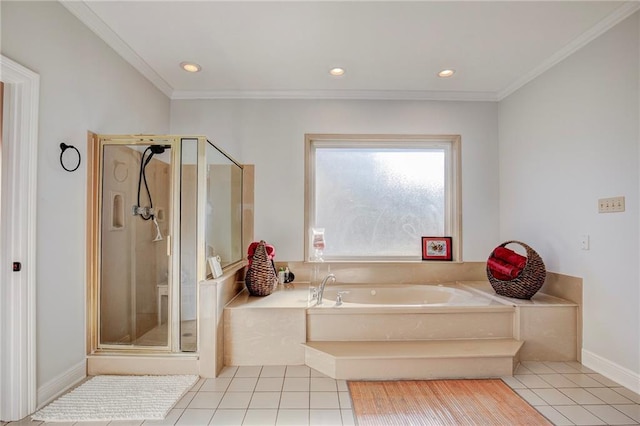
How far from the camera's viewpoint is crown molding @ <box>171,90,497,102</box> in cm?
318

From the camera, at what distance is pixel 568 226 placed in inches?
96.9

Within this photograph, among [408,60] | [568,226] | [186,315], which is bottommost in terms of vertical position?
[186,315]

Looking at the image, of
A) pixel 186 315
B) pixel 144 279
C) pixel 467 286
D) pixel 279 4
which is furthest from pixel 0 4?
pixel 467 286

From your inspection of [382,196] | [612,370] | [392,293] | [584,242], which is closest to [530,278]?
[584,242]

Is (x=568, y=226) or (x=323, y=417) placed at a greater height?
(x=568, y=226)

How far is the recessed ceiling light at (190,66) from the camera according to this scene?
2.64 metres

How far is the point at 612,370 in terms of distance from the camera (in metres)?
2.10

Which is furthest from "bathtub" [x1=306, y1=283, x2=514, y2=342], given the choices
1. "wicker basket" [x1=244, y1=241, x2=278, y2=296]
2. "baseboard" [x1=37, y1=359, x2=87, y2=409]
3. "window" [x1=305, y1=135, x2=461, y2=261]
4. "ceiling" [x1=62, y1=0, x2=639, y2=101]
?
"ceiling" [x1=62, y1=0, x2=639, y2=101]

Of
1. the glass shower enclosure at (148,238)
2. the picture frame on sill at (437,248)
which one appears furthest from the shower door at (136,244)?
the picture frame on sill at (437,248)

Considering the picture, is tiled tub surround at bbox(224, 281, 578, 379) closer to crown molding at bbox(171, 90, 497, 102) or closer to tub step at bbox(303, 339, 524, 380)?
tub step at bbox(303, 339, 524, 380)

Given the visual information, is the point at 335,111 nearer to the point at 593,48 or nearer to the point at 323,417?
the point at 593,48

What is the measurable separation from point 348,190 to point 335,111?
0.82 meters

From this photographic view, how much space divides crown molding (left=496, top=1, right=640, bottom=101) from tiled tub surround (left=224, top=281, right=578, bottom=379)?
6.23ft

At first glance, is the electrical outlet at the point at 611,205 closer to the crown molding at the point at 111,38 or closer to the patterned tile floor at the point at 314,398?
the patterned tile floor at the point at 314,398
